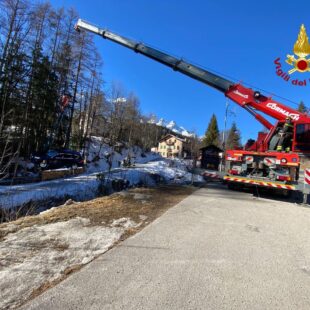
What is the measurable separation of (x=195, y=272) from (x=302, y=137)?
9013 mm

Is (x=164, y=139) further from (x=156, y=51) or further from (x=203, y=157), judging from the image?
(x=156, y=51)

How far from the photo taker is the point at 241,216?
6.86 metres

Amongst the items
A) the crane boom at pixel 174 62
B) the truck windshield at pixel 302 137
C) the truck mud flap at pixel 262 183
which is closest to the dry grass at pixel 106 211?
the truck mud flap at pixel 262 183

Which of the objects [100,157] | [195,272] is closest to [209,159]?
[100,157]

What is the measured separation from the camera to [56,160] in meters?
24.1

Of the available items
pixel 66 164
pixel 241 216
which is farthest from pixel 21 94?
pixel 241 216

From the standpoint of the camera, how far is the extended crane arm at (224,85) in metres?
11.4

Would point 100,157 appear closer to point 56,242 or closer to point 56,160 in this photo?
point 56,160

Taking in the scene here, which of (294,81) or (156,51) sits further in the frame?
(156,51)

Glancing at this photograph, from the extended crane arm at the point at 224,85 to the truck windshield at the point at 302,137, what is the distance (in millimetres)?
422

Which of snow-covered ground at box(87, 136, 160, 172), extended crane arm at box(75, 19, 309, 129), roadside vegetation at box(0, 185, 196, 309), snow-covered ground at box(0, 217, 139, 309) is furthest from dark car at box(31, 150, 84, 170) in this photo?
snow-covered ground at box(0, 217, 139, 309)

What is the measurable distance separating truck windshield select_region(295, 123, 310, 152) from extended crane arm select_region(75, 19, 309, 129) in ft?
1.38

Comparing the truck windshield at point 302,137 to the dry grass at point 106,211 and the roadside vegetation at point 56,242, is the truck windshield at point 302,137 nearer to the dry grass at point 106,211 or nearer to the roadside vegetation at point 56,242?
the dry grass at point 106,211

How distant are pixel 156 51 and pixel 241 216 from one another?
10.7 meters
